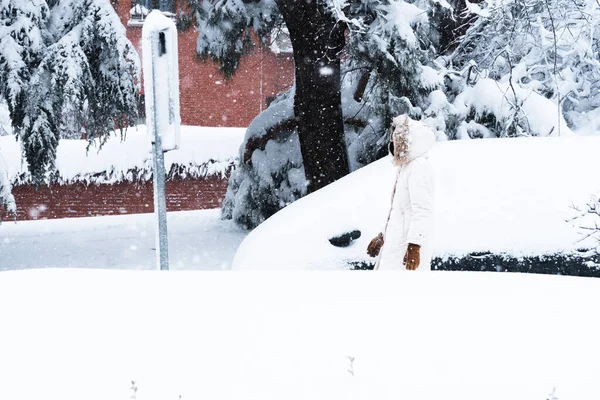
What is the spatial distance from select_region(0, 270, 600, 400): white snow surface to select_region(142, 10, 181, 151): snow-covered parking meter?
130cm

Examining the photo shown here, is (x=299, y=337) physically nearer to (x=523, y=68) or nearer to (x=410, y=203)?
(x=410, y=203)

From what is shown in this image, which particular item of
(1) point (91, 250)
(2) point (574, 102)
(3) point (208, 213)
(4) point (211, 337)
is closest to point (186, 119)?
(3) point (208, 213)

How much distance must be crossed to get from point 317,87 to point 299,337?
21.7 ft

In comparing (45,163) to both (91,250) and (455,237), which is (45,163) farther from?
(455,237)

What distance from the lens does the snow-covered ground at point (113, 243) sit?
10.1m

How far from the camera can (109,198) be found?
18.3 m

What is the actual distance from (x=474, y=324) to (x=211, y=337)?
0.81 metres

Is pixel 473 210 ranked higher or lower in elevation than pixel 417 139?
lower

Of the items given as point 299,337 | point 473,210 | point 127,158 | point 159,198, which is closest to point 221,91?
point 127,158

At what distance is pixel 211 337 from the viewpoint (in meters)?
2.36

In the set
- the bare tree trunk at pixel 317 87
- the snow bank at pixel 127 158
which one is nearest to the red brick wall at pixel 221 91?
the snow bank at pixel 127 158

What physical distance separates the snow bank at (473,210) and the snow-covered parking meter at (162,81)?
153cm

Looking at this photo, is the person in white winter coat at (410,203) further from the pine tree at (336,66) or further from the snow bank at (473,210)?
the pine tree at (336,66)

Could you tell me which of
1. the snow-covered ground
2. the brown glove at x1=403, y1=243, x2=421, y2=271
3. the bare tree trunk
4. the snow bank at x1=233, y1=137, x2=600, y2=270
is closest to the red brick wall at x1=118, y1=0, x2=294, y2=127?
the snow-covered ground
